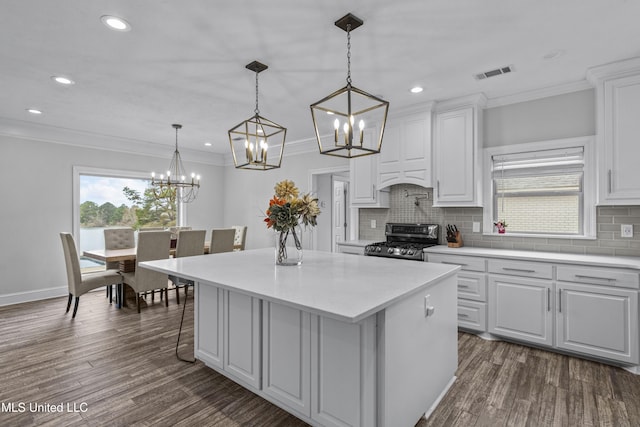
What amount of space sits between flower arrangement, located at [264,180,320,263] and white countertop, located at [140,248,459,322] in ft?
0.92

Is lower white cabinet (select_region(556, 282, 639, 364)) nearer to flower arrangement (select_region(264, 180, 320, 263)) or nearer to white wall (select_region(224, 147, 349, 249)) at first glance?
flower arrangement (select_region(264, 180, 320, 263))

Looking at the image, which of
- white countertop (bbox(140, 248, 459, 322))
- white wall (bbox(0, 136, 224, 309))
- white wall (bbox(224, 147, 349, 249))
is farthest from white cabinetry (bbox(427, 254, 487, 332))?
white wall (bbox(0, 136, 224, 309))

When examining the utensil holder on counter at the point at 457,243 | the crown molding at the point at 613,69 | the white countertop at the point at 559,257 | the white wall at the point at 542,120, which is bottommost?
the white countertop at the point at 559,257

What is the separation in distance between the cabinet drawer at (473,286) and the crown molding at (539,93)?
6.32ft

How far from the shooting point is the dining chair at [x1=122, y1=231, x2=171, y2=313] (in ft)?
13.5

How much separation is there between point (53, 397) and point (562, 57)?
183 inches

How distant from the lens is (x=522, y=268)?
309 centimetres

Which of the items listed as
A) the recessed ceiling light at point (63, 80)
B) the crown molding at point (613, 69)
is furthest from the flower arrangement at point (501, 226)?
the recessed ceiling light at point (63, 80)

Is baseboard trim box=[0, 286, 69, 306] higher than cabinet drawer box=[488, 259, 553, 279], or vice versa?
cabinet drawer box=[488, 259, 553, 279]

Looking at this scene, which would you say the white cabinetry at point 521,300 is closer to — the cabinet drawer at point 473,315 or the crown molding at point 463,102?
the cabinet drawer at point 473,315

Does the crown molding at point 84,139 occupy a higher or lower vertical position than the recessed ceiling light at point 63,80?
lower

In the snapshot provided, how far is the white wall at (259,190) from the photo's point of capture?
5.86 meters

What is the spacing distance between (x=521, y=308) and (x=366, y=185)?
2.26 m

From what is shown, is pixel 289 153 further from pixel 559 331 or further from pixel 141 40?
pixel 559 331
